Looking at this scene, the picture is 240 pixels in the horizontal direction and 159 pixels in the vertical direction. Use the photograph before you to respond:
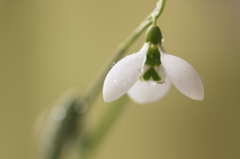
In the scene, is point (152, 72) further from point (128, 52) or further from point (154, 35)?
point (128, 52)

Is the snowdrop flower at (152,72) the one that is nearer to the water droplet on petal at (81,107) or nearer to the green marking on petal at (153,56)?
the green marking on petal at (153,56)

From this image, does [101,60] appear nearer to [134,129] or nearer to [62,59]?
[62,59]

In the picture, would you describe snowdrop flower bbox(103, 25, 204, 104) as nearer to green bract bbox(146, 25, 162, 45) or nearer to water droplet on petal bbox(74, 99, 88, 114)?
green bract bbox(146, 25, 162, 45)

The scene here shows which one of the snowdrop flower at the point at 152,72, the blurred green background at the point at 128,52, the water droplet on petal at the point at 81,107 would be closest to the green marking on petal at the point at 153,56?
the snowdrop flower at the point at 152,72

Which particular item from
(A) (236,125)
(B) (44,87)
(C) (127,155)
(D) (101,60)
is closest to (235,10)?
(A) (236,125)

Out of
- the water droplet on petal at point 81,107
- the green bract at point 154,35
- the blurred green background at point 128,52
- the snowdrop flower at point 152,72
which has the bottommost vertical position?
the water droplet on petal at point 81,107

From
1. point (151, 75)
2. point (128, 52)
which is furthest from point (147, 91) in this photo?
point (128, 52)

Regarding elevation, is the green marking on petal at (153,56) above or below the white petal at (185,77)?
above
